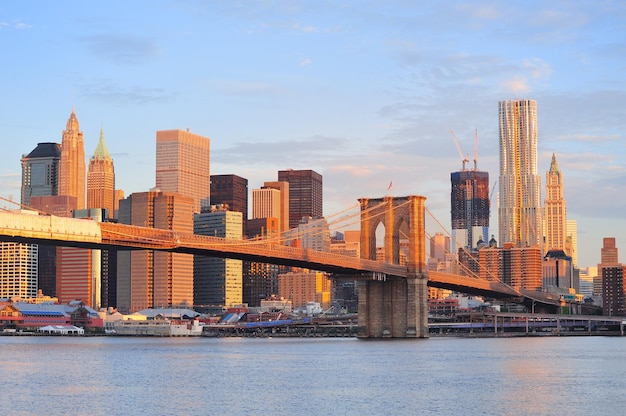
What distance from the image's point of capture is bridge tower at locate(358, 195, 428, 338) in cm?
9606

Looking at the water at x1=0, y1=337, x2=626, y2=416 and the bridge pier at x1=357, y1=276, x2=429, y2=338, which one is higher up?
the bridge pier at x1=357, y1=276, x2=429, y2=338

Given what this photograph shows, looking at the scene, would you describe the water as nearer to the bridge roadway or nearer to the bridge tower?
the bridge roadway

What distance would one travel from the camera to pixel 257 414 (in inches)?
1528

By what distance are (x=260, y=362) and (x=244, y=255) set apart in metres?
17.7

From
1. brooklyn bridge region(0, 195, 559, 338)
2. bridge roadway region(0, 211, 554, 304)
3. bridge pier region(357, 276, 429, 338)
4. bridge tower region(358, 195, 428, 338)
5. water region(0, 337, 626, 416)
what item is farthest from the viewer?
bridge pier region(357, 276, 429, 338)

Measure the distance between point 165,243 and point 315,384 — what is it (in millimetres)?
28661

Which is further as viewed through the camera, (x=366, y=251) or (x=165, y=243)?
(x=366, y=251)

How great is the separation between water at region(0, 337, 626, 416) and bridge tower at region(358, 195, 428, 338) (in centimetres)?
2052

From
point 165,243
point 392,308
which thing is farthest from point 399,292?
point 165,243

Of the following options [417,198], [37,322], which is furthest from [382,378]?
[37,322]

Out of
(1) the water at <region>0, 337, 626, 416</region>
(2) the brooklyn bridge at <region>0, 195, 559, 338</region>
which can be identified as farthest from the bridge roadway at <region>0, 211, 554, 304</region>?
(1) the water at <region>0, 337, 626, 416</region>

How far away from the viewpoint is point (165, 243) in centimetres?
7619

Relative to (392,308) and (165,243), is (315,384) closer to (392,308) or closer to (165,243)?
(165,243)

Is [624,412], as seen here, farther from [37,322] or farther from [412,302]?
[37,322]
